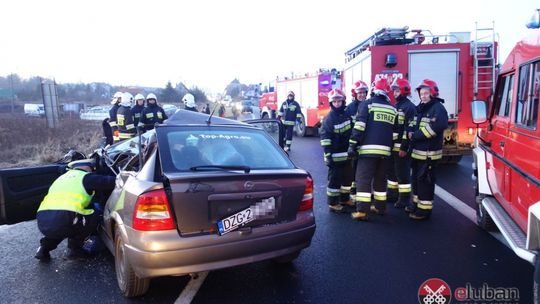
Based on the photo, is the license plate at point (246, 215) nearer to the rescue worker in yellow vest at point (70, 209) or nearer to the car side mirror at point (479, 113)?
the rescue worker in yellow vest at point (70, 209)

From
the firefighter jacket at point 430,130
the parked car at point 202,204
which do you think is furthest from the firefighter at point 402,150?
the parked car at point 202,204

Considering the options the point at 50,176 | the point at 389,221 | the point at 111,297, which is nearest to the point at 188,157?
the point at 111,297

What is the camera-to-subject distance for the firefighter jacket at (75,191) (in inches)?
153

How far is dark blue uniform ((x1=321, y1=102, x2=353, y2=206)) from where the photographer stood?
18.4ft

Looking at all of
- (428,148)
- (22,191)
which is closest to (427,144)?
(428,148)

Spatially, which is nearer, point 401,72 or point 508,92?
point 508,92

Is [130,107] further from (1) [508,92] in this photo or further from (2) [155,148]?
(1) [508,92]

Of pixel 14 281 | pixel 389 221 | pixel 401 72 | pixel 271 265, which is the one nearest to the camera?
pixel 14 281

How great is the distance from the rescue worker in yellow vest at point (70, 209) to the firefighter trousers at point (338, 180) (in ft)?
9.98

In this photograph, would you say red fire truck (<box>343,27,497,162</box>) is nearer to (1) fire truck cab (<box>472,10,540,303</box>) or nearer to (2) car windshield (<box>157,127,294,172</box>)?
(1) fire truck cab (<box>472,10,540,303</box>)

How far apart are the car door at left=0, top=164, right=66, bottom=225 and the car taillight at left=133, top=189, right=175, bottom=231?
2.46 metres

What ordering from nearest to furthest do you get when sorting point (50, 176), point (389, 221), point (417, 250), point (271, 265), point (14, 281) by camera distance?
point (14, 281) → point (271, 265) → point (417, 250) → point (50, 176) → point (389, 221)

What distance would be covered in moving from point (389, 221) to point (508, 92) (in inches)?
83.5

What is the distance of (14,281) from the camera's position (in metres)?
3.67
